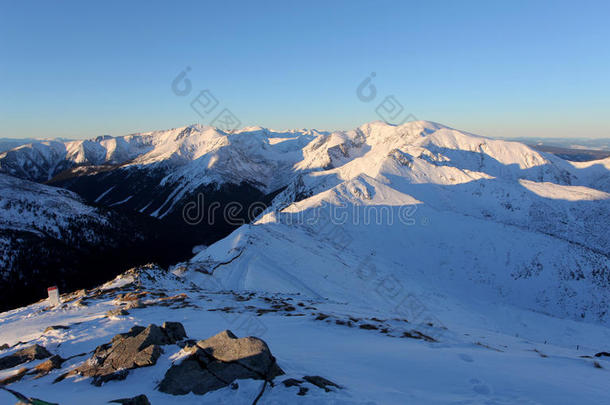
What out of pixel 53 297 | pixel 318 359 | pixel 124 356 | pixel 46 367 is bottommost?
pixel 53 297

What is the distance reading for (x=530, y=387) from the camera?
7707mm

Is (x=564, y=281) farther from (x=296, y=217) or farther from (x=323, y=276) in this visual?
(x=296, y=217)

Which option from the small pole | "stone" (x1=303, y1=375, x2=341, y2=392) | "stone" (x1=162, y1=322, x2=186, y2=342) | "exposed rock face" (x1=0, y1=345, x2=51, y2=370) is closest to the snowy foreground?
"stone" (x1=303, y1=375, x2=341, y2=392)

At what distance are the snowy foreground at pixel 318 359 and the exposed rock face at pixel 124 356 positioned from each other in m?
0.24

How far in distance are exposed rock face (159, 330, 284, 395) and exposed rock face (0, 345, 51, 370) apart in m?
5.74

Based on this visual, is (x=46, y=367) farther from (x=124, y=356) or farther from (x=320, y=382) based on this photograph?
(x=320, y=382)

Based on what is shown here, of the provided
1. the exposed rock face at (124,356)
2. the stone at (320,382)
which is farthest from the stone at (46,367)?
the stone at (320,382)

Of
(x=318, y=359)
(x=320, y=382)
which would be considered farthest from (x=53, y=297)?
(x=320, y=382)

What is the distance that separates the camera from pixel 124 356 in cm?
809

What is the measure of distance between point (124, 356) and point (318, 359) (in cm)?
549

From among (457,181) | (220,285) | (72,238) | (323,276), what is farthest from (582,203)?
(72,238)

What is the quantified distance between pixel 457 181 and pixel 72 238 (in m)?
138

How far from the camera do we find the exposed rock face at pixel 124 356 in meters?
7.55

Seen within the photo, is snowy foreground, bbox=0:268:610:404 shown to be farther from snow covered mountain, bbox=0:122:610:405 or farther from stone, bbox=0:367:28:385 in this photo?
stone, bbox=0:367:28:385
